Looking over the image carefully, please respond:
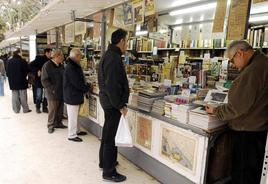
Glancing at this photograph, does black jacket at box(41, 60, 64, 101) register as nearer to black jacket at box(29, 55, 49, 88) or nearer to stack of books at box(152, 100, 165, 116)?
black jacket at box(29, 55, 49, 88)

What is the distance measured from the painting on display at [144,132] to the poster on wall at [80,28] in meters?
2.80

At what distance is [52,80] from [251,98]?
11.8ft

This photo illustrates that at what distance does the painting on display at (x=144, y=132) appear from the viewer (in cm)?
299

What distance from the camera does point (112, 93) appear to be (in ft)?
8.54

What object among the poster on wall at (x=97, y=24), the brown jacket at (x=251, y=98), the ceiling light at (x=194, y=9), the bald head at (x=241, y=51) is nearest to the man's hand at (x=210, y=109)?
the brown jacket at (x=251, y=98)

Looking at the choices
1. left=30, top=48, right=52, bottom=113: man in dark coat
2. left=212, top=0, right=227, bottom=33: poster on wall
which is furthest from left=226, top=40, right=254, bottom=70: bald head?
left=30, top=48, right=52, bottom=113: man in dark coat

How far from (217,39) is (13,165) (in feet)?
17.7

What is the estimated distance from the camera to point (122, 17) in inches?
150

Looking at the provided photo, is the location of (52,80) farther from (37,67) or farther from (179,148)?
(179,148)

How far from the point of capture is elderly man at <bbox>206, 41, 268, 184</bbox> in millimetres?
2004

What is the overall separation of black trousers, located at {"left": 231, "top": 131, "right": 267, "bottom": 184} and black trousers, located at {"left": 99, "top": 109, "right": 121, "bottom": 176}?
129 centimetres

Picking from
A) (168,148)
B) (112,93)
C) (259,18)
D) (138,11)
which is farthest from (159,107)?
(259,18)

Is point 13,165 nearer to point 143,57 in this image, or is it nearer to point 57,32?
point 57,32

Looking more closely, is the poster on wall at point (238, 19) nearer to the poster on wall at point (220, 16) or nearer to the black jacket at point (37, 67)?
the poster on wall at point (220, 16)
